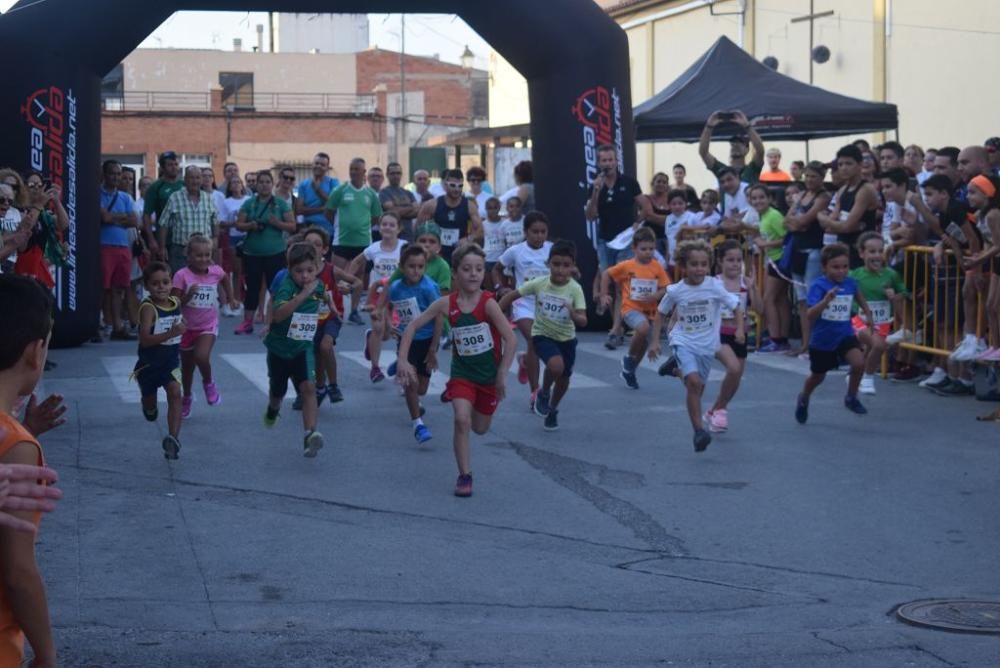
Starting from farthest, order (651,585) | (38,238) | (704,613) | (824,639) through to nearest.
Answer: (38,238)
(651,585)
(704,613)
(824,639)

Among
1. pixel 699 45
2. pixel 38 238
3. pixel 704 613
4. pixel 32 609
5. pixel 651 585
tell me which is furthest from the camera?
pixel 699 45

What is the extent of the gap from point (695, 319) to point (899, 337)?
322 centimetres

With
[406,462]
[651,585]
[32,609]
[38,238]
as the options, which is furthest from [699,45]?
[32,609]

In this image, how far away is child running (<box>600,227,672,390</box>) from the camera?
39.7 feet

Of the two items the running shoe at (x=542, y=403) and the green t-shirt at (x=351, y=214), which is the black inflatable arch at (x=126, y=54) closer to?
the green t-shirt at (x=351, y=214)

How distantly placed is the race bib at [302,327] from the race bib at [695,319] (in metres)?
2.49

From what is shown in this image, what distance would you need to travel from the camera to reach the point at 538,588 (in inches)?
255

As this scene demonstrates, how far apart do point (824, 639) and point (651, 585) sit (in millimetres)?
1087

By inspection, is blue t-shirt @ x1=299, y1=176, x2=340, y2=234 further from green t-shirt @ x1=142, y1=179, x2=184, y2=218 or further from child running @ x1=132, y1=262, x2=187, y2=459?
child running @ x1=132, y1=262, x2=187, y2=459

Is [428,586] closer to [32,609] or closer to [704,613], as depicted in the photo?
[704,613]

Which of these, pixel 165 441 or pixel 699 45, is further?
pixel 699 45

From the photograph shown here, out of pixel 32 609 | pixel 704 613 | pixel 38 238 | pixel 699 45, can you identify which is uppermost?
pixel 699 45

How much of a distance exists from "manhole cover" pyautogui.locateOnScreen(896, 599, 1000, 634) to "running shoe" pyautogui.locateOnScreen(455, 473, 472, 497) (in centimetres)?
284

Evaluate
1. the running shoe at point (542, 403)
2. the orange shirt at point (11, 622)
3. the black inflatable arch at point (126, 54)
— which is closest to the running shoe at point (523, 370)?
the running shoe at point (542, 403)
